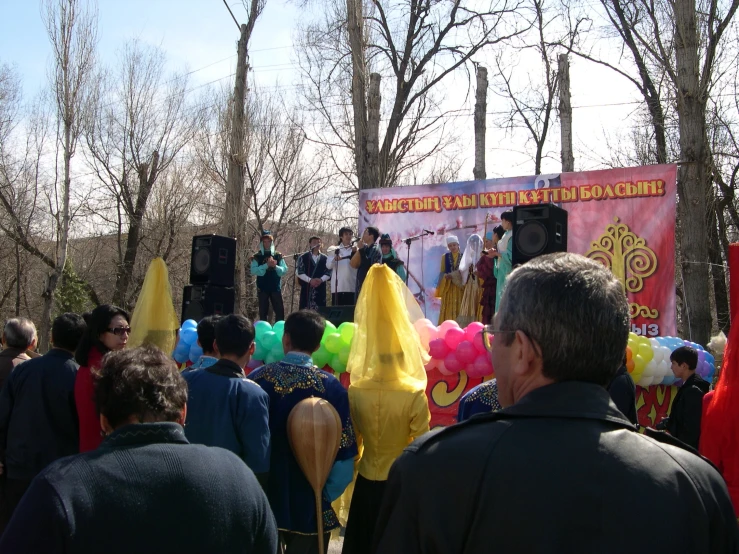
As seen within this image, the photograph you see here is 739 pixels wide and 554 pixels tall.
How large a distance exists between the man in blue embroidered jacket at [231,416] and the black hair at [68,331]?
92 cm

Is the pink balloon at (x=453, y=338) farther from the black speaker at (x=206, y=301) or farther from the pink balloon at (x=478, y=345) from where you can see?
the black speaker at (x=206, y=301)

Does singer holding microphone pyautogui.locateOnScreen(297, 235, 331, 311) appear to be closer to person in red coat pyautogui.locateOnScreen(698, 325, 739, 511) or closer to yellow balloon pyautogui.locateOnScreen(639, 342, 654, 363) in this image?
yellow balloon pyautogui.locateOnScreen(639, 342, 654, 363)

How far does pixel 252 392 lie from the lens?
10.5ft

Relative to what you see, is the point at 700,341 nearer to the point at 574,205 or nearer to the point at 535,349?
the point at 574,205

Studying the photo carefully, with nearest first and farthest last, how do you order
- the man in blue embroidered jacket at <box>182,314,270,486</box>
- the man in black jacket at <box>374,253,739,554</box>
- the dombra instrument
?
the man in black jacket at <box>374,253,739,554</box>
the man in blue embroidered jacket at <box>182,314,270,486</box>
the dombra instrument

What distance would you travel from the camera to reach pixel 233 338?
3338mm

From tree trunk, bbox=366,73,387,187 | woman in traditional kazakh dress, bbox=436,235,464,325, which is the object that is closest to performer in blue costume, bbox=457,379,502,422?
woman in traditional kazakh dress, bbox=436,235,464,325

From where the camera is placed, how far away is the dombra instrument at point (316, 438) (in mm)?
3289

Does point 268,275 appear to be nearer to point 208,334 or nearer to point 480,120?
point 208,334

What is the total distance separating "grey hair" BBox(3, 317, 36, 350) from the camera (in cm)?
427

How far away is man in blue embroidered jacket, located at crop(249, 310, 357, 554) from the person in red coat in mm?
1946

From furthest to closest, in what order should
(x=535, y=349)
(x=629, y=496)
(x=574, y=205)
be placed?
(x=574, y=205) → (x=535, y=349) → (x=629, y=496)

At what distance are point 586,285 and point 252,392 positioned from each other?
2144 mm

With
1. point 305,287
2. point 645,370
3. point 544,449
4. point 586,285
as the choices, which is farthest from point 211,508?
point 305,287
